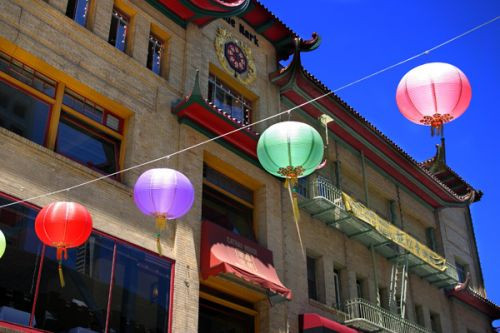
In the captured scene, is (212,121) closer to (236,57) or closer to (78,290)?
(236,57)

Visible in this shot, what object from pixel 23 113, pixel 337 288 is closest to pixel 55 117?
pixel 23 113

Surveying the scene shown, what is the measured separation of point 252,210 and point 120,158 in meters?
5.32

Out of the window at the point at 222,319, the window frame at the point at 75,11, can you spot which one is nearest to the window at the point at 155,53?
the window frame at the point at 75,11

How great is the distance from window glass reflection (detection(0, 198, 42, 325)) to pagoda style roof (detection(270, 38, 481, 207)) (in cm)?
1265

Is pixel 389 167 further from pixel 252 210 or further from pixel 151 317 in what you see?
pixel 151 317

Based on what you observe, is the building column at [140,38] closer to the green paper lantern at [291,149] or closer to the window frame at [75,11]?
the window frame at [75,11]

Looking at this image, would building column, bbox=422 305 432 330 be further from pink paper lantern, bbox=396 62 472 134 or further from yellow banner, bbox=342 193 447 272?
pink paper lantern, bbox=396 62 472 134

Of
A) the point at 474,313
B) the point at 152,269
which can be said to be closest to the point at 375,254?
the point at 474,313

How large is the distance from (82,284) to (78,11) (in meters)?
8.11

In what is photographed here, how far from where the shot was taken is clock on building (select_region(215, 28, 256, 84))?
22969mm

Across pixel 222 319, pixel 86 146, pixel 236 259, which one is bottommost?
pixel 222 319

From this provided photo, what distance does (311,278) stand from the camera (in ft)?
74.3

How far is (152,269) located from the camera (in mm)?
16719

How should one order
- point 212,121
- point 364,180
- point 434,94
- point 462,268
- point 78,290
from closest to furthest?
1. point 434,94
2. point 78,290
3. point 212,121
4. point 364,180
5. point 462,268
